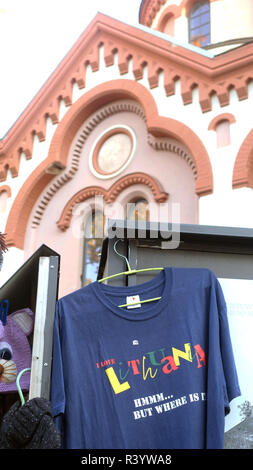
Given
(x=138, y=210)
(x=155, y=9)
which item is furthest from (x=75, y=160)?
(x=155, y=9)

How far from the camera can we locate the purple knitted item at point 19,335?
3.07 m

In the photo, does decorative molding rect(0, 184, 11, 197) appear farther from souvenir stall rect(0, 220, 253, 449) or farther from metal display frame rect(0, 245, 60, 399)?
metal display frame rect(0, 245, 60, 399)

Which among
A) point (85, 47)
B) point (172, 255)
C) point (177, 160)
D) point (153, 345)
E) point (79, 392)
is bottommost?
point (79, 392)

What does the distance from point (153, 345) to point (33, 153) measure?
9550 mm

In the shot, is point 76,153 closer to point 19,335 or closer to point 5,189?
point 5,189

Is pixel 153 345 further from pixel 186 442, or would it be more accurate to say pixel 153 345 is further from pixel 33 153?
pixel 33 153

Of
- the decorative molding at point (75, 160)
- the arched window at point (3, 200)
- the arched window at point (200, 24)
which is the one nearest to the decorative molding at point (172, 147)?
the decorative molding at point (75, 160)

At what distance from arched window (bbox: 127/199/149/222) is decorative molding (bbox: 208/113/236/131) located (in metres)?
2.02

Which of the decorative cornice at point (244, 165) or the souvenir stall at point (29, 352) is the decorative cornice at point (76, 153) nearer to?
the decorative cornice at point (244, 165)

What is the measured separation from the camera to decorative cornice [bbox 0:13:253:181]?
9258mm

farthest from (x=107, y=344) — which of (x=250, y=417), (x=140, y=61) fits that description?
(x=140, y=61)

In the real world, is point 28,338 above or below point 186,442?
above

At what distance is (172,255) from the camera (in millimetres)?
3309

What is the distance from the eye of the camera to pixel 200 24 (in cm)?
1510
